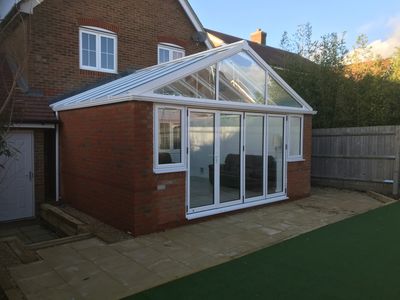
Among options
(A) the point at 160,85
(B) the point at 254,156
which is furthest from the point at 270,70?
(A) the point at 160,85

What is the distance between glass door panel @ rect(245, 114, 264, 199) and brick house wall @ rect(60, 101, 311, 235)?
201 cm

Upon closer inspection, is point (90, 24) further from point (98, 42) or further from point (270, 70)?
point (270, 70)

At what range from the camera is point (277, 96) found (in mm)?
8953

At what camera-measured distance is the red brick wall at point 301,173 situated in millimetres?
9469

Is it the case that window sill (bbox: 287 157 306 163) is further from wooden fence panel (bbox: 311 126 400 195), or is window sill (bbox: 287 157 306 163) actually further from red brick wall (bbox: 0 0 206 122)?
red brick wall (bbox: 0 0 206 122)

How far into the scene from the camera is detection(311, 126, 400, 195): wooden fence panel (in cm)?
1015

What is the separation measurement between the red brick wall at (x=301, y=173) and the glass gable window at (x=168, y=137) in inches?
150

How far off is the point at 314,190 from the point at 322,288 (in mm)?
7226

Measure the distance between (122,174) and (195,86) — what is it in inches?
90.4

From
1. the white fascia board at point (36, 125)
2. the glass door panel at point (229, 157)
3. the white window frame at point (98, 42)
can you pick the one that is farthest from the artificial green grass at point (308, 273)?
the white window frame at point (98, 42)

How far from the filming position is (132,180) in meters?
6.24

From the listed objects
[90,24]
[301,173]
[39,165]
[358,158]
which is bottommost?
Answer: [301,173]

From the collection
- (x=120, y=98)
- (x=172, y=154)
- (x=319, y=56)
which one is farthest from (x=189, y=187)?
(x=319, y=56)

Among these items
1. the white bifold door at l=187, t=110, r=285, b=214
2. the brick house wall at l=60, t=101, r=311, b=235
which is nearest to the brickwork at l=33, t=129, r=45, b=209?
the brick house wall at l=60, t=101, r=311, b=235
